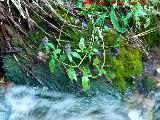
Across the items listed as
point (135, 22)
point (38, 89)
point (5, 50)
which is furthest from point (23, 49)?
point (135, 22)

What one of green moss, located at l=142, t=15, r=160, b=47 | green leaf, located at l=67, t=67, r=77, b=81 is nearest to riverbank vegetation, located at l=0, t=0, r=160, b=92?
green leaf, located at l=67, t=67, r=77, b=81

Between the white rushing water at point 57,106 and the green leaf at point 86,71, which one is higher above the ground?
the green leaf at point 86,71

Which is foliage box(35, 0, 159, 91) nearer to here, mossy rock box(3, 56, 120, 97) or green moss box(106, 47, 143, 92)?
green moss box(106, 47, 143, 92)

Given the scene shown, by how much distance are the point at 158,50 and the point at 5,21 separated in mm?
1572

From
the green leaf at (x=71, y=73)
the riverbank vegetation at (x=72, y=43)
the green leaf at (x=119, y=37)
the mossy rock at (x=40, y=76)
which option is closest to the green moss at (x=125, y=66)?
the riverbank vegetation at (x=72, y=43)

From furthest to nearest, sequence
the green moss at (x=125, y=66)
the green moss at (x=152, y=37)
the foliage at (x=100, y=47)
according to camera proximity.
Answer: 1. the green moss at (x=152, y=37)
2. the green moss at (x=125, y=66)
3. the foliage at (x=100, y=47)

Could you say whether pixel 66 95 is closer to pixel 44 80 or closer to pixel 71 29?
pixel 44 80

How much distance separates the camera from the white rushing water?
343cm

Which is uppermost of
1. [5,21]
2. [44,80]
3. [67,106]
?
[5,21]

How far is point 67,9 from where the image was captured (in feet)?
12.2

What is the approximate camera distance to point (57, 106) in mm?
3518

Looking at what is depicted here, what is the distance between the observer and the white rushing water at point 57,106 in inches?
135

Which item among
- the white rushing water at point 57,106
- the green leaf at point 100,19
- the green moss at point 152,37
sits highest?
the green leaf at point 100,19

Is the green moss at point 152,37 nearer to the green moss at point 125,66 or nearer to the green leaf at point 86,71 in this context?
the green moss at point 125,66
